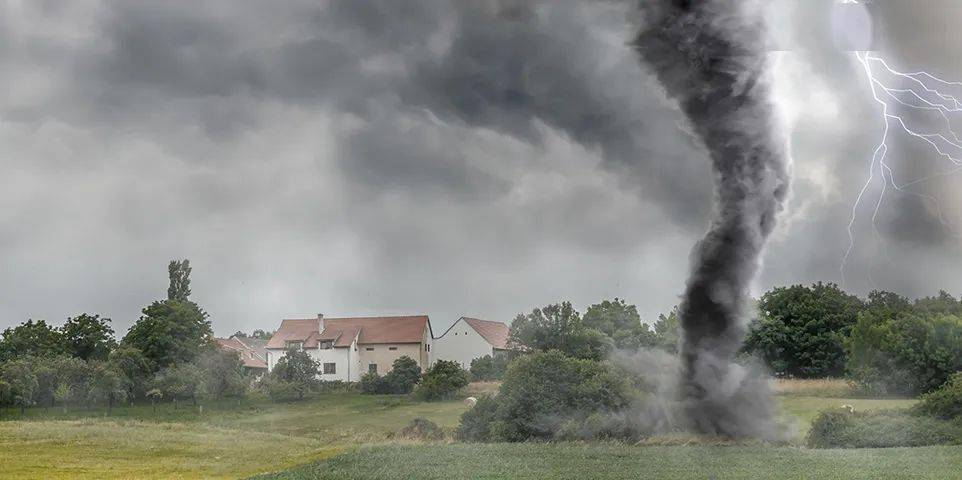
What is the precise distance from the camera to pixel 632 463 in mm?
29750

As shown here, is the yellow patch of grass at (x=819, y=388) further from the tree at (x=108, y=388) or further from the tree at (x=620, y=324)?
the tree at (x=108, y=388)

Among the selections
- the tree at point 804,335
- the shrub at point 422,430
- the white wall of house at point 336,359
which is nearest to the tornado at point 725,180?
the shrub at point 422,430

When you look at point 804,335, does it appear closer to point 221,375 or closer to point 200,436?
point 221,375

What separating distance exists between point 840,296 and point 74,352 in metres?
60.3

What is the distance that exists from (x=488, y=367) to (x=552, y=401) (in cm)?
1934

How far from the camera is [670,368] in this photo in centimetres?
3975

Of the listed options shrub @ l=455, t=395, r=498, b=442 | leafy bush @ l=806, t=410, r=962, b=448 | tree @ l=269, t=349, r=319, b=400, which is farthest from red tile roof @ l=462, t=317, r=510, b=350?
leafy bush @ l=806, t=410, r=962, b=448

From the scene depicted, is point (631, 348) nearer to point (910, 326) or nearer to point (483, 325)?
point (910, 326)

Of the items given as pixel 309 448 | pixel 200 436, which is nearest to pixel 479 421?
pixel 309 448

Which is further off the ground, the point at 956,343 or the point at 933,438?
the point at 956,343

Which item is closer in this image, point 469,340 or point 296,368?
point 296,368

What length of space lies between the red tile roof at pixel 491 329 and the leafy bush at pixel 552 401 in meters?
27.7

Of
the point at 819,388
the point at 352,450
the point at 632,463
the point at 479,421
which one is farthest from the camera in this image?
the point at 819,388

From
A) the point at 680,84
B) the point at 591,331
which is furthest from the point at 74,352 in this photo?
the point at 680,84
